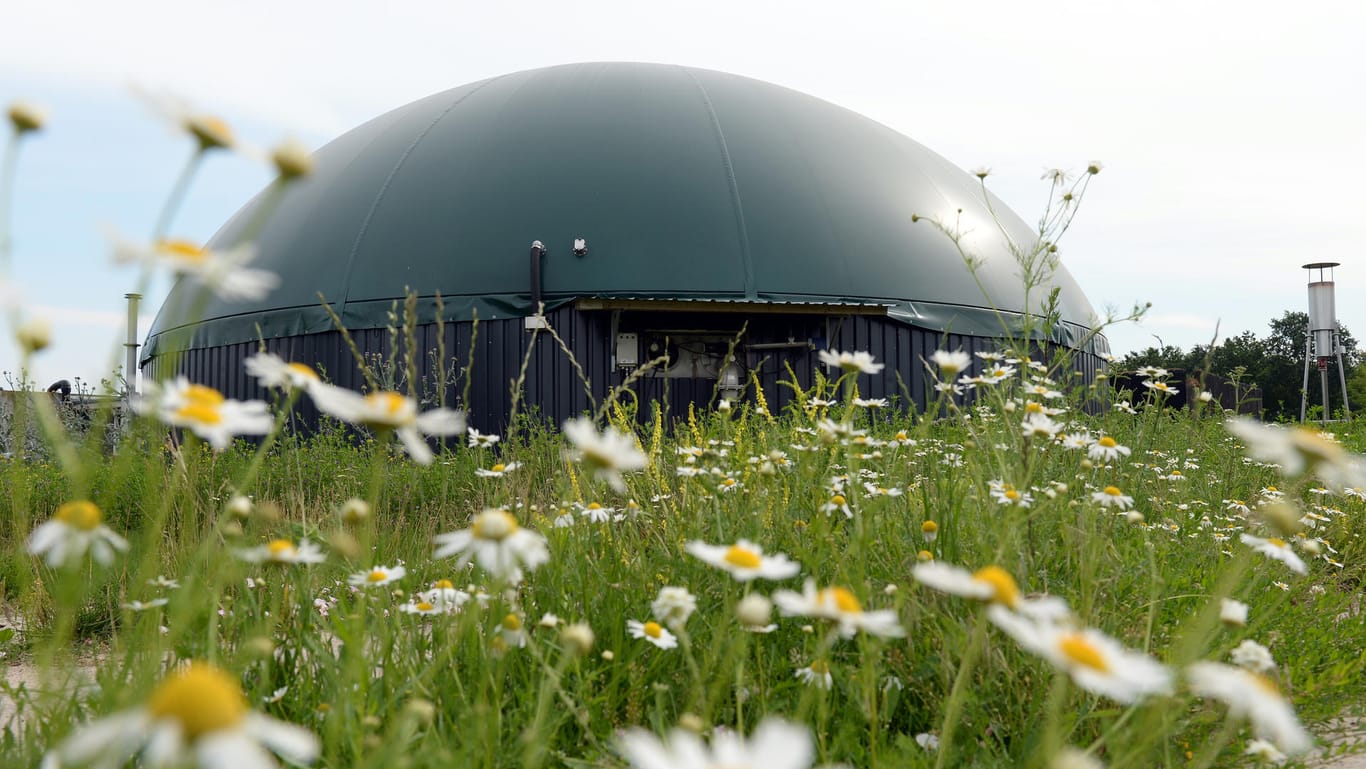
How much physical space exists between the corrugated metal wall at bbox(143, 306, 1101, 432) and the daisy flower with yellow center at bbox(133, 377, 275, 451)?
353 inches

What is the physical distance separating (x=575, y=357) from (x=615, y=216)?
1.80 m

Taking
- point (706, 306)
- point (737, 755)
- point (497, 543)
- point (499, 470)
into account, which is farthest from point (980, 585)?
point (706, 306)

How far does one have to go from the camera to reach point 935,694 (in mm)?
2150

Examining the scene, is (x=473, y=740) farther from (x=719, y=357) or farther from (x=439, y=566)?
(x=719, y=357)

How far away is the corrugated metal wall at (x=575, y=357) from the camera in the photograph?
10.4 meters

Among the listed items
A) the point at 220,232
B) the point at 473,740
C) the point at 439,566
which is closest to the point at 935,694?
the point at 473,740

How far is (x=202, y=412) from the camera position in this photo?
98 cm

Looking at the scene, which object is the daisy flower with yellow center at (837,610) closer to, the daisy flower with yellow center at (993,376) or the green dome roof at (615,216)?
the daisy flower with yellow center at (993,376)

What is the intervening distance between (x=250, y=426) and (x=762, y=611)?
625 millimetres

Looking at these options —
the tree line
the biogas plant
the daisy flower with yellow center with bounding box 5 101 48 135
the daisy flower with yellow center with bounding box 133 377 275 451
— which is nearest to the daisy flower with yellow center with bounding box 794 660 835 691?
the daisy flower with yellow center with bounding box 133 377 275 451

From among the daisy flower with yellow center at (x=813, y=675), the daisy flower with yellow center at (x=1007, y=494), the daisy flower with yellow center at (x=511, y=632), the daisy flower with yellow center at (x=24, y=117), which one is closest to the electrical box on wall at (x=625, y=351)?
the daisy flower with yellow center at (x=1007, y=494)

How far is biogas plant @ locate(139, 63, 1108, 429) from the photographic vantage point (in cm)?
1039

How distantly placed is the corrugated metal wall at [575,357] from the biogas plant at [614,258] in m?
0.03

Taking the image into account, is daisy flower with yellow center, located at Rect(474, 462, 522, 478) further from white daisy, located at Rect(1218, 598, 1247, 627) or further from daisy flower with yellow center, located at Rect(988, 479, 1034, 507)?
white daisy, located at Rect(1218, 598, 1247, 627)
